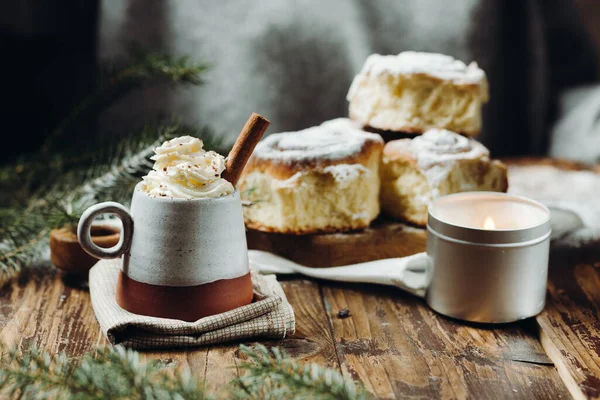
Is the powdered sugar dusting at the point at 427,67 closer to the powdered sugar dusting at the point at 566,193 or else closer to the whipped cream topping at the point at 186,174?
the powdered sugar dusting at the point at 566,193

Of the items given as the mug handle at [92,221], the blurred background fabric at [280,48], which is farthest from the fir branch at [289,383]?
the blurred background fabric at [280,48]

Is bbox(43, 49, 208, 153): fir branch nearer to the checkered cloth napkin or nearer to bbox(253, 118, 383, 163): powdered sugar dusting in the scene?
bbox(253, 118, 383, 163): powdered sugar dusting

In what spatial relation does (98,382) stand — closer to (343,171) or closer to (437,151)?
(343,171)

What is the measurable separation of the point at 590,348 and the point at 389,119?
1.66 feet

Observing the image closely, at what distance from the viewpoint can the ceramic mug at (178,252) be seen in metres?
0.85

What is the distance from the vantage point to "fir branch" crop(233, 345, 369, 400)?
689 millimetres

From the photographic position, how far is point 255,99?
1721 millimetres

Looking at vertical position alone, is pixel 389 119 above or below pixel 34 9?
below

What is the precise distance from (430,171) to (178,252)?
0.45 metres

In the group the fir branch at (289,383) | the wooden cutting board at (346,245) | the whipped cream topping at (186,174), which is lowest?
the wooden cutting board at (346,245)

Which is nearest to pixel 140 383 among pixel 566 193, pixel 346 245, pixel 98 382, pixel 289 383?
pixel 98 382

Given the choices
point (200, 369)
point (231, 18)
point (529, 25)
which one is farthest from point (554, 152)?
point (200, 369)

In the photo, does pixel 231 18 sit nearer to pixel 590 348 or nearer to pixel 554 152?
pixel 554 152

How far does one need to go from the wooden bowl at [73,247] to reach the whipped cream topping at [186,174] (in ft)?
0.67
